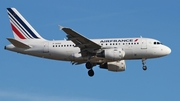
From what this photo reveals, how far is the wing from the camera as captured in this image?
237 ft

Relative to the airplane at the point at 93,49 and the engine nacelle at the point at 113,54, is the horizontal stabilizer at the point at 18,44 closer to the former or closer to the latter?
the airplane at the point at 93,49

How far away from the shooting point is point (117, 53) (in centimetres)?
7388

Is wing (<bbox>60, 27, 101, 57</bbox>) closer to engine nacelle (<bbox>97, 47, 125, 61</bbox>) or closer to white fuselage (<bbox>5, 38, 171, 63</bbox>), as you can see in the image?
white fuselage (<bbox>5, 38, 171, 63</bbox>)

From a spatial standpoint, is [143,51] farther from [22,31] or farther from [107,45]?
[22,31]

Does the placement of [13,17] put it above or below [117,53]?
above

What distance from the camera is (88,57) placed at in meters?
75.8

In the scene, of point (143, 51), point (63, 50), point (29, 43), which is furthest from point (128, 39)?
point (29, 43)

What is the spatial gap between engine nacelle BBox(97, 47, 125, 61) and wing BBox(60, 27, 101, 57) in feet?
4.33

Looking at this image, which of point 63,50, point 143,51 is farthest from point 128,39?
point 63,50

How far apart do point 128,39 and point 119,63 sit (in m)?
4.92

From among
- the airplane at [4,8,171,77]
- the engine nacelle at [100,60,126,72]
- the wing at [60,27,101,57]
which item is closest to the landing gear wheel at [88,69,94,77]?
the airplane at [4,8,171,77]

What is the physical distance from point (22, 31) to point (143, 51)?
17769 mm

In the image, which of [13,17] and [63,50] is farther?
[13,17]

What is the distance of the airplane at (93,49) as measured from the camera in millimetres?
74438
